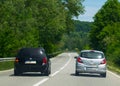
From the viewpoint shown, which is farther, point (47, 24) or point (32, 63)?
point (47, 24)

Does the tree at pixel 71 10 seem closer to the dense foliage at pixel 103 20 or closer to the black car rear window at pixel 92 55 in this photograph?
the dense foliage at pixel 103 20

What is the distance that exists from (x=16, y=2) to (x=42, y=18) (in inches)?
632

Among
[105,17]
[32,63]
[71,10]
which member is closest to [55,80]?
[32,63]

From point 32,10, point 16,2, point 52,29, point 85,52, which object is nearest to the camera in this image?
point 85,52

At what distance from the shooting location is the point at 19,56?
1133 inches

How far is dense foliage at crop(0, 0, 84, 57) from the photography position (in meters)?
59.8

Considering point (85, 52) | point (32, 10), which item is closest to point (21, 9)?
point (32, 10)

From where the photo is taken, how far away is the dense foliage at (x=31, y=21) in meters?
59.8

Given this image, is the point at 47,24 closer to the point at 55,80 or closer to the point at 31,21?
the point at 31,21

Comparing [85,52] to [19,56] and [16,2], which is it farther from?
[16,2]

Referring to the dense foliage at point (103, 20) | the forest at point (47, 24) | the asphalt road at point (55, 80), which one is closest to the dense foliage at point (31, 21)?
the forest at point (47, 24)

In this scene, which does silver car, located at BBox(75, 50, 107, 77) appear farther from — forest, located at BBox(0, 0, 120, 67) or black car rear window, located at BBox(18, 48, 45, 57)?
forest, located at BBox(0, 0, 120, 67)

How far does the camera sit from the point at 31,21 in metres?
70.8

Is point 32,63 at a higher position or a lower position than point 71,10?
lower
